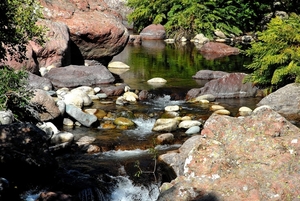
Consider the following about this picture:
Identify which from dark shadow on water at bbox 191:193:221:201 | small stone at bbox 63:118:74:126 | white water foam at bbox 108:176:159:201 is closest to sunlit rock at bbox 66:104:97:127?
small stone at bbox 63:118:74:126

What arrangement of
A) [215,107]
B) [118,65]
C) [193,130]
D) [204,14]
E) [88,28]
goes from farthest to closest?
1. [204,14]
2. [118,65]
3. [88,28]
4. [215,107]
5. [193,130]

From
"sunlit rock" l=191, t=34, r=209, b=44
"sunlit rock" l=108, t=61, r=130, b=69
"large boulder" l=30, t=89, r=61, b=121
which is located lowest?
"sunlit rock" l=191, t=34, r=209, b=44

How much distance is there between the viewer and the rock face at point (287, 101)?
1293 centimetres

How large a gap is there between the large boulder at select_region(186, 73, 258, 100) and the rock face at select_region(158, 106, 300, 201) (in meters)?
8.80

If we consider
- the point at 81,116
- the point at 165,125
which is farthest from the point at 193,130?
the point at 81,116

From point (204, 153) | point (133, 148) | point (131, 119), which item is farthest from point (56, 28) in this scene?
point (204, 153)

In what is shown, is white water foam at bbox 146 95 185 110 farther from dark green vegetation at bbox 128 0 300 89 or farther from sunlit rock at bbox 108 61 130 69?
dark green vegetation at bbox 128 0 300 89

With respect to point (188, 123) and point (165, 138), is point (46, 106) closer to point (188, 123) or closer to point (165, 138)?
point (165, 138)

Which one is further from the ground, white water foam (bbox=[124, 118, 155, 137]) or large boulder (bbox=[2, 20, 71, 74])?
large boulder (bbox=[2, 20, 71, 74])

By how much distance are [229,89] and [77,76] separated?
5.02m

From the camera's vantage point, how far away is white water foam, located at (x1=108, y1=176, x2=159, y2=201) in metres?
7.76

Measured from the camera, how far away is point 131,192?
25.9 feet

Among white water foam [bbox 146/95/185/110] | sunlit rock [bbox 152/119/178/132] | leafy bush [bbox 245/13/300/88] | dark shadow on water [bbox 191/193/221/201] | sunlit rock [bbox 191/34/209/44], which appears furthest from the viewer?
sunlit rock [bbox 191/34/209/44]

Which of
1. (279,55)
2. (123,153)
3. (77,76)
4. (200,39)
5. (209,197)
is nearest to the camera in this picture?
(209,197)
